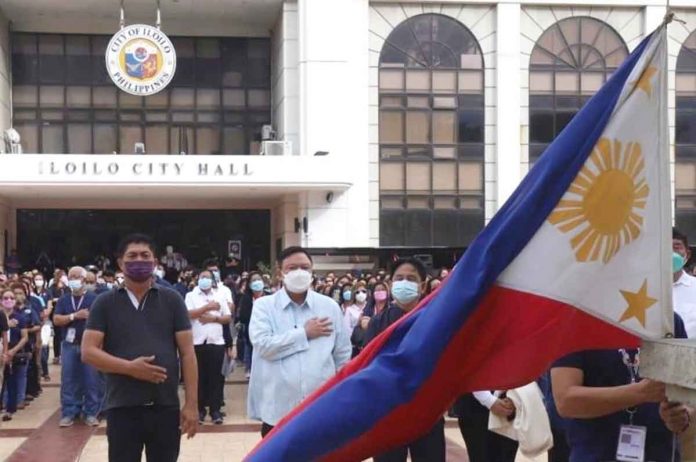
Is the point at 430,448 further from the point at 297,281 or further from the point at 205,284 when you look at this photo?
the point at 205,284

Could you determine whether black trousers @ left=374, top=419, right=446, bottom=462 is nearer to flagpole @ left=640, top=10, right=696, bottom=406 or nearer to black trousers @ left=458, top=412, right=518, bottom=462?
black trousers @ left=458, top=412, right=518, bottom=462

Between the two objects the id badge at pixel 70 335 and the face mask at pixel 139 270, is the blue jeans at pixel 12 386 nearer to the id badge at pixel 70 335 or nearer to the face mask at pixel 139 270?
the id badge at pixel 70 335

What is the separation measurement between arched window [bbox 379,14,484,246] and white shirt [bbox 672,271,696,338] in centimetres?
2429

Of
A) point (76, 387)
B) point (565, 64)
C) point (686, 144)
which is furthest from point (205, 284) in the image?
point (686, 144)

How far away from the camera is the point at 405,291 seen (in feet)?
21.6

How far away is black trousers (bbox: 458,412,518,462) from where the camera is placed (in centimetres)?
672

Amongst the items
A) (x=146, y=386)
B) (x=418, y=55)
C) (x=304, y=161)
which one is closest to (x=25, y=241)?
(x=304, y=161)

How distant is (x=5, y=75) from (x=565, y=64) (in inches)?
733

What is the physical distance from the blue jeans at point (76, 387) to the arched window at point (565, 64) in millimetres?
22350

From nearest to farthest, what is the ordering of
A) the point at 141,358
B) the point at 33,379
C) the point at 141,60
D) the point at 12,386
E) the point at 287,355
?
1. the point at 141,358
2. the point at 287,355
3. the point at 12,386
4. the point at 33,379
5. the point at 141,60

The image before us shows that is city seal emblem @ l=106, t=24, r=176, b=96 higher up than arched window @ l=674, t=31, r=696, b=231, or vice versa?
city seal emblem @ l=106, t=24, r=176, b=96

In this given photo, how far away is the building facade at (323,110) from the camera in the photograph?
29.8 m

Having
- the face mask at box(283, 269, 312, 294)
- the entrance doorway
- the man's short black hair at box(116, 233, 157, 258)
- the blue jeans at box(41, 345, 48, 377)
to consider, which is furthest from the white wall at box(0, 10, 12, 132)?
the face mask at box(283, 269, 312, 294)

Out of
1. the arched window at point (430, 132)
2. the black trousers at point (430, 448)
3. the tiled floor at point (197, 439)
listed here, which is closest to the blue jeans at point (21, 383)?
the tiled floor at point (197, 439)
